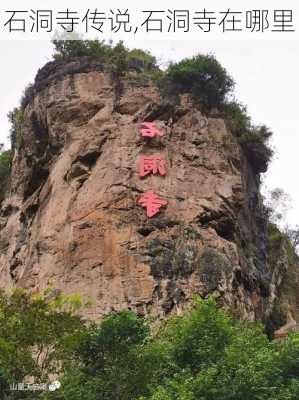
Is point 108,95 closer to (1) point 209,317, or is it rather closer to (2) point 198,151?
(2) point 198,151

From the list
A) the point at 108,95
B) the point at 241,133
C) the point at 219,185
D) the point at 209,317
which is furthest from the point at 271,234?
the point at 209,317

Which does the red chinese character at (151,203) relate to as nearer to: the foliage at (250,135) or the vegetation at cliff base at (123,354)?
the foliage at (250,135)

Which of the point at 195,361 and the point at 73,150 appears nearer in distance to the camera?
the point at 195,361

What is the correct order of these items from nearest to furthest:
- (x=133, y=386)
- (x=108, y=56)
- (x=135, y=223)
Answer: (x=133, y=386) < (x=135, y=223) < (x=108, y=56)

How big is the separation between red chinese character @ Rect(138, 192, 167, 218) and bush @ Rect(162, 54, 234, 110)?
3.75m

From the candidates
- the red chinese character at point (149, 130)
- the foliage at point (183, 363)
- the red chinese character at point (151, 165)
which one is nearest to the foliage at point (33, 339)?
the foliage at point (183, 363)

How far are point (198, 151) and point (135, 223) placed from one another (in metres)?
2.86

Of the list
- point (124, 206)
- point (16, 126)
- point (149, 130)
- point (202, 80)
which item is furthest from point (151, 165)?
point (16, 126)

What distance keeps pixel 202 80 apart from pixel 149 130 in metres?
2.69

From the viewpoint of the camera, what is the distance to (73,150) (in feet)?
56.9

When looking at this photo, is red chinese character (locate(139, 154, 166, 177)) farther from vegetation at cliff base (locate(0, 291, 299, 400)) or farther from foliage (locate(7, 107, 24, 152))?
vegetation at cliff base (locate(0, 291, 299, 400))

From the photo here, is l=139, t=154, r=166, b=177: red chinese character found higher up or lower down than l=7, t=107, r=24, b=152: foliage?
lower down

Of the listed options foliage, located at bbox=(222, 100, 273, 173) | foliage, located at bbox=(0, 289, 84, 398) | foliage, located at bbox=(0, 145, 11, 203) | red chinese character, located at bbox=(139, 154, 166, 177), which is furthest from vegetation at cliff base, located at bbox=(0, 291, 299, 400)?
foliage, located at bbox=(0, 145, 11, 203)

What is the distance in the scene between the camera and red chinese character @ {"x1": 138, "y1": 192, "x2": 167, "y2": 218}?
15.8 metres
